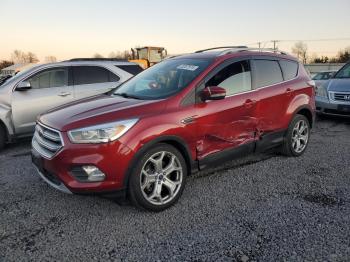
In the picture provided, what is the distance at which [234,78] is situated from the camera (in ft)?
14.3

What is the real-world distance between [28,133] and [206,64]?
4087mm

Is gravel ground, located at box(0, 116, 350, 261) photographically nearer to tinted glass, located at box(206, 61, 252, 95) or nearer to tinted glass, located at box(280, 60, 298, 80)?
tinted glass, located at box(206, 61, 252, 95)

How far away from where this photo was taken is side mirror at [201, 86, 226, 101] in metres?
3.79

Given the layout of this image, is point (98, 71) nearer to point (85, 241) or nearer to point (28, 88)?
point (28, 88)

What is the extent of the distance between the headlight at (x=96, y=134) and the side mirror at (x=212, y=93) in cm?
113

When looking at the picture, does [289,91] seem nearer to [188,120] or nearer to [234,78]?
[234,78]

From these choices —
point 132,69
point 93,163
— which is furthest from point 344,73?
point 93,163

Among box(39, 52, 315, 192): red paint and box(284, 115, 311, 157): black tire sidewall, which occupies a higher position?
box(39, 52, 315, 192): red paint

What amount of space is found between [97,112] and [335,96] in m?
6.78

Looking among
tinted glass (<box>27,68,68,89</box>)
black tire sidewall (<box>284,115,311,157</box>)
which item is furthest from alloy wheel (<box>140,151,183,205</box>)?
tinted glass (<box>27,68,68,89</box>)

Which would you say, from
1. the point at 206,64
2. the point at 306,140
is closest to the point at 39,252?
the point at 206,64

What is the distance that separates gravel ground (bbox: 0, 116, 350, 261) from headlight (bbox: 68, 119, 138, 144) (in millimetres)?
897

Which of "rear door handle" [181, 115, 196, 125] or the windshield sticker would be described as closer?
"rear door handle" [181, 115, 196, 125]

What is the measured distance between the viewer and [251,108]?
4445mm
